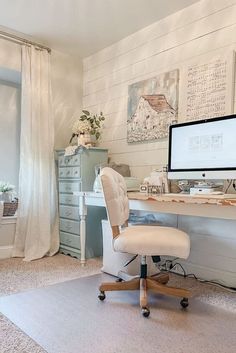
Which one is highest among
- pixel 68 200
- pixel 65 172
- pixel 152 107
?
pixel 152 107

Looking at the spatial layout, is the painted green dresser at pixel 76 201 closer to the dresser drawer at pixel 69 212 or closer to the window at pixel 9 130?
the dresser drawer at pixel 69 212

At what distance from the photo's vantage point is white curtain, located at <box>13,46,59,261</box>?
319 cm

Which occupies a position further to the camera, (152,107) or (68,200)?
(68,200)

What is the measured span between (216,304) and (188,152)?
108 centimetres

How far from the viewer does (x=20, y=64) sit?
328cm

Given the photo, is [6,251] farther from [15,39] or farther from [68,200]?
[15,39]

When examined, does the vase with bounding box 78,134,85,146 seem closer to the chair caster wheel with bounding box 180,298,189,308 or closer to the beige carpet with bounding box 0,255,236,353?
the beige carpet with bounding box 0,255,236,353

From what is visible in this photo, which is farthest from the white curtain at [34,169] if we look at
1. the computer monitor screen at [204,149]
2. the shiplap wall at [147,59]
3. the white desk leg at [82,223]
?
the computer monitor screen at [204,149]

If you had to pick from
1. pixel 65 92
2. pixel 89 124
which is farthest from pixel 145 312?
pixel 65 92

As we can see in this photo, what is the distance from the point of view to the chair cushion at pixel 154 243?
69.5 inches

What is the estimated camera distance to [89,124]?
335 cm

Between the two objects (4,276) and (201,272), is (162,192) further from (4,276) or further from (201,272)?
(4,276)

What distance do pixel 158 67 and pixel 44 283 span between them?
219 centimetres

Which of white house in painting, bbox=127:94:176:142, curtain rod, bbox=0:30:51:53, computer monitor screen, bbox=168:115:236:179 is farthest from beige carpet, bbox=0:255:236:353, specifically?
curtain rod, bbox=0:30:51:53
